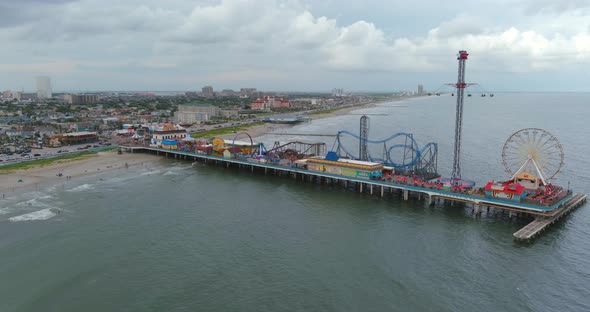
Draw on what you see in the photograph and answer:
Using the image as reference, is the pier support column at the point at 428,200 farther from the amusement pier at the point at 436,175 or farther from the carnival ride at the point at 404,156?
the carnival ride at the point at 404,156

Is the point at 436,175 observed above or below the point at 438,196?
above

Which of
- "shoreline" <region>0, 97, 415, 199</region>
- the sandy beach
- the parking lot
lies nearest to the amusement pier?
the sandy beach

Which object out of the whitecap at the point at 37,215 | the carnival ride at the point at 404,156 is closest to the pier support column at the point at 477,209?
the carnival ride at the point at 404,156

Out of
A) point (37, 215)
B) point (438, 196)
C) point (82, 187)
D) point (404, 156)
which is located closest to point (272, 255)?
point (438, 196)

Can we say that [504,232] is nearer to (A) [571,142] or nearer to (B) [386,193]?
(B) [386,193]

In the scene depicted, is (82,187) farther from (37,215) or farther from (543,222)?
(543,222)

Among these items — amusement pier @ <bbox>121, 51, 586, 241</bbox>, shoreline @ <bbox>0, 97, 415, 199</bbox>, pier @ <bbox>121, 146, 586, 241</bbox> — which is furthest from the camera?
shoreline @ <bbox>0, 97, 415, 199</bbox>

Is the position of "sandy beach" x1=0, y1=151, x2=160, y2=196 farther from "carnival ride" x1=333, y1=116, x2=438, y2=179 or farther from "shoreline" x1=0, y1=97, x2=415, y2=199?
"carnival ride" x1=333, y1=116, x2=438, y2=179
